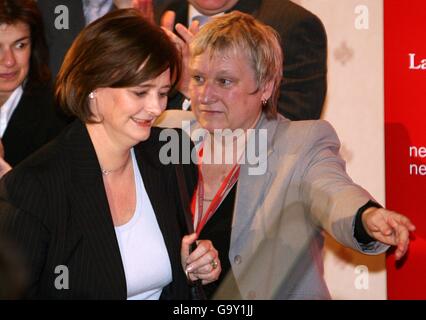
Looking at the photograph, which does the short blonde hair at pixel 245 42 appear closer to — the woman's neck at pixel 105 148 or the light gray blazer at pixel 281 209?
the light gray blazer at pixel 281 209

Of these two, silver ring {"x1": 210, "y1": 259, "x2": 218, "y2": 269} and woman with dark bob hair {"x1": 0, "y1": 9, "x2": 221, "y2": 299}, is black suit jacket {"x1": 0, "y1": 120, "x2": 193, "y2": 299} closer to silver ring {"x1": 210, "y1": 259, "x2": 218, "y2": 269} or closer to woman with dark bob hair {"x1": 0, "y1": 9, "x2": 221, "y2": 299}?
woman with dark bob hair {"x1": 0, "y1": 9, "x2": 221, "y2": 299}

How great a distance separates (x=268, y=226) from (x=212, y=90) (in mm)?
520

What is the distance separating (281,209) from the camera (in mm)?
2342

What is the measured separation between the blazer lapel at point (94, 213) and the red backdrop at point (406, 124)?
146 cm

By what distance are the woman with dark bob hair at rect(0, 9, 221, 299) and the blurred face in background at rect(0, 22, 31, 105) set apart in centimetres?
66

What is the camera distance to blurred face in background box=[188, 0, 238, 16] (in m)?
2.91

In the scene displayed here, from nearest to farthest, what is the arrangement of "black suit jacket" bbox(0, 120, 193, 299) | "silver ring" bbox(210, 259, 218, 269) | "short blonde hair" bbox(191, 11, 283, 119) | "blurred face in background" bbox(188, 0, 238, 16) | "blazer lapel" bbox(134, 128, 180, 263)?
"black suit jacket" bbox(0, 120, 193, 299) → "silver ring" bbox(210, 259, 218, 269) → "blazer lapel" bbox(134, 128, 180, 263) → "short blonde hair" bbox(191, 11, 283, 119) → "blurred face in background" bbox(188, 0, 238, 16)

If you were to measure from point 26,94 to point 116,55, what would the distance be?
0.96 meters

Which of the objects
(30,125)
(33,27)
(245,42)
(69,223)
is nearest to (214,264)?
(69,223)

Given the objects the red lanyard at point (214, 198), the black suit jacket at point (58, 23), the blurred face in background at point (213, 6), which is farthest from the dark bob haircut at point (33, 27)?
the red lanyard at point (214, 198)

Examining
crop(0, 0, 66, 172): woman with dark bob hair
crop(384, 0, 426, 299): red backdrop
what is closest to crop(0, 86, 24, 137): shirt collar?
crop(0, 0, 66, 172): woman with dark bob hair

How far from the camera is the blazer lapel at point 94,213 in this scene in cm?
200

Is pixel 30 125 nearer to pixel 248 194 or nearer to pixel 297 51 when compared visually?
pixel 248 194
